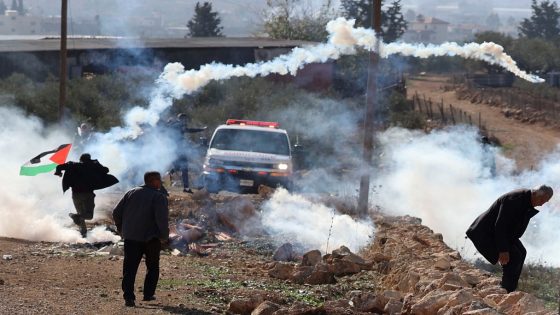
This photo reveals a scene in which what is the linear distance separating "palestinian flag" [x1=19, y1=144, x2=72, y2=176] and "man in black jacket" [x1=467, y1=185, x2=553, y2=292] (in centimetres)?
879

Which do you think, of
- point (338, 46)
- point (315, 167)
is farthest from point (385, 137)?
point (338, 46)

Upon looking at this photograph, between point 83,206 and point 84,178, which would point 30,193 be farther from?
point 84,178

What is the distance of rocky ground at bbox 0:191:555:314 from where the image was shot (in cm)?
1012

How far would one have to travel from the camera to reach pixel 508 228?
1104 centimetres

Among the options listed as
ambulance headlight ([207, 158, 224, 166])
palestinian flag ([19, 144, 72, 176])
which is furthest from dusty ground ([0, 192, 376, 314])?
ambulance headlight ([207, 158, 224, 166])

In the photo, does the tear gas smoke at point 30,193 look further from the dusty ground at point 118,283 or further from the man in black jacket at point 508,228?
the man in black jacket at point 508,228

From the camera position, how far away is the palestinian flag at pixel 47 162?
17.8 m

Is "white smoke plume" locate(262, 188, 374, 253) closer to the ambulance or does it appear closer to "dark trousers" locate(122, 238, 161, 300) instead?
the ambulance

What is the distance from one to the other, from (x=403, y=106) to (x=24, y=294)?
34.5m

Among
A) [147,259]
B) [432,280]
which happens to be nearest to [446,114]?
[432,280]

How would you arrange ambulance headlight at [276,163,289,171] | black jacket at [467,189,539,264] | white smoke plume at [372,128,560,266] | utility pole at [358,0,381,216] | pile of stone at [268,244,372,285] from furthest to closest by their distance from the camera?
ambulance headlight at [276,163,289,171]
white smoke plume at [372,128,560,266]
utility pole at [358,0,381,216]
pile of stone at [268,244,372,285]
black jacket at [467,189,539,264]

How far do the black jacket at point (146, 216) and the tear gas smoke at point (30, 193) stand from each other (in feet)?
18.1

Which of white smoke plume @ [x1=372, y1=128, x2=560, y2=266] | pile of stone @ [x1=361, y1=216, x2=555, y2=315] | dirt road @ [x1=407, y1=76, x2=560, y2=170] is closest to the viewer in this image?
pile of stone @ [x1=361, y1=216, x2=555, y2=315]

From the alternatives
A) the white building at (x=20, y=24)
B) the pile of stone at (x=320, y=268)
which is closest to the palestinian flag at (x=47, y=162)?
the pile of stone at (x=320, y=268)
